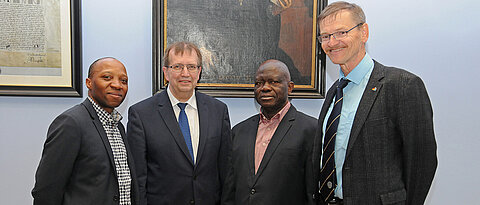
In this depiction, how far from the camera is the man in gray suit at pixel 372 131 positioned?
1.53 meters

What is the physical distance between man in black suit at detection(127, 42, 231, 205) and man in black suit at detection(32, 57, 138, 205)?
158 mm

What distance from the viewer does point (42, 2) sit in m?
2.41

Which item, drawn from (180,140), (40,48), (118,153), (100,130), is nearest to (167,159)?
(180,140)

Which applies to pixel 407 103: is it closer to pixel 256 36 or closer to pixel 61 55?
pixel 256 36

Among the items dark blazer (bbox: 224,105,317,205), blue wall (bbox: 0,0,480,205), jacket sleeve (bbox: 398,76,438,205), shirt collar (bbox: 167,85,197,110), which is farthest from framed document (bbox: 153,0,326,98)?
jacket sleeve (bbox: 398,76,438,205)

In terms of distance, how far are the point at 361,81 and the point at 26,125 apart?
2270 mm

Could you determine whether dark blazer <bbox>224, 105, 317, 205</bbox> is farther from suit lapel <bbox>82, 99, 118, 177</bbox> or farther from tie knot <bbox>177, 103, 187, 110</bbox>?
suit lapel <bbox>82, 99, 118, 177</bbox>

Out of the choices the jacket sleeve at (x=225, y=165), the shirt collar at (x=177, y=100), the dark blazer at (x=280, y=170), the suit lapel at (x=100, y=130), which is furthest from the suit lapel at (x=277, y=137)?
the suit lapel at (x=100, y=130)

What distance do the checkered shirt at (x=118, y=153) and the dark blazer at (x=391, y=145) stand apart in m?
1.09

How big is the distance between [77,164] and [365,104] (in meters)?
1.39

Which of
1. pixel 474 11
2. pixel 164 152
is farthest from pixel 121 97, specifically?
pixel 474 11

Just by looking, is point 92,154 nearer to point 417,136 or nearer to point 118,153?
point 118,153

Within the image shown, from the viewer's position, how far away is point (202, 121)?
2.08m

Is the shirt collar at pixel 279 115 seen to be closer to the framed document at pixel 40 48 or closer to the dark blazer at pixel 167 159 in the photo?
the dark blazer at pixel 167 159
